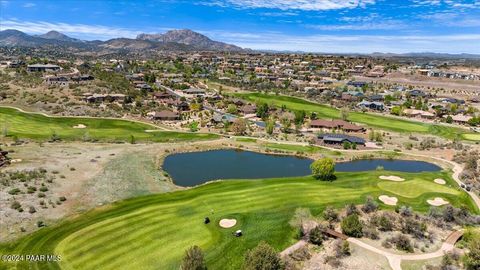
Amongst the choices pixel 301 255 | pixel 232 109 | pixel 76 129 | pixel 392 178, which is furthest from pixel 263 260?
pixel 232 109

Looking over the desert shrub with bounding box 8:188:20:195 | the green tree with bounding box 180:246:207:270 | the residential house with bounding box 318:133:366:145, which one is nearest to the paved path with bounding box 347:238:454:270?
the green tree with bounding box 180:246:207:270

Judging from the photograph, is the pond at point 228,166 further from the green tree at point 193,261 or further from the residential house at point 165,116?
the residential house at point 165,116

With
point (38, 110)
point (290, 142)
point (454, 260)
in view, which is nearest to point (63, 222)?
point (454, 260)

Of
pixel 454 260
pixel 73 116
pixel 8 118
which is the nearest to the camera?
pixel 454 260

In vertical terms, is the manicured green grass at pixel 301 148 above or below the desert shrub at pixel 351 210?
below

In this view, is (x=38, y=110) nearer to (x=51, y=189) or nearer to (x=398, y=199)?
(x=51, y=189)

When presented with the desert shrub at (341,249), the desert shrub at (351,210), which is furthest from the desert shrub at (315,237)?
the desert shrub at (351,210)
